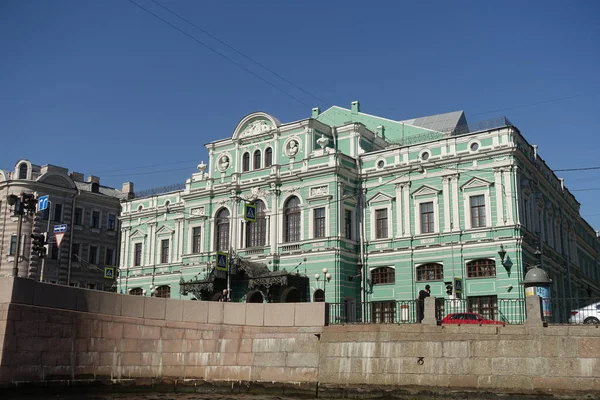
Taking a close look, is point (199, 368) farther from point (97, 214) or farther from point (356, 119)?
point (97, 214)

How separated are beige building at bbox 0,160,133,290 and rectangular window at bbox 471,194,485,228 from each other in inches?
1287

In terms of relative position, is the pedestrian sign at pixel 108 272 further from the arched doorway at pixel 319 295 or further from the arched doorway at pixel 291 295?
the arched doorway at pixel 319 295

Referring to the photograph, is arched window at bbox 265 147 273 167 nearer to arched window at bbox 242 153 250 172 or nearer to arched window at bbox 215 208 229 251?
arched window at bbox 242 153 250 172

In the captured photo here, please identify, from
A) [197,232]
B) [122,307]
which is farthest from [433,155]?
[122,307]

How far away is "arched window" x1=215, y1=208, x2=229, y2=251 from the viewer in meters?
45.3

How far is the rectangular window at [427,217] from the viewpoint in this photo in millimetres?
38906

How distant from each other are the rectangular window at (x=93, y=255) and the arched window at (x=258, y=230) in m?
20.5

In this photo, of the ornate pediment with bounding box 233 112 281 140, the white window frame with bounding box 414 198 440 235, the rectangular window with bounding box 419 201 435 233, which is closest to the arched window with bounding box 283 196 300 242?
the ornate pediment with bounding box 233 112 281 140

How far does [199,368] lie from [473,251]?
18329mm

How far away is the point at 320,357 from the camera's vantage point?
24.6 metres

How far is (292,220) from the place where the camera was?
42531 millimetres

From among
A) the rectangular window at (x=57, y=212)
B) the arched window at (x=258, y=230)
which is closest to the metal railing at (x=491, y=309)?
the arched window at (x=258, y=230)

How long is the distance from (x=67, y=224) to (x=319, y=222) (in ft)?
84.5

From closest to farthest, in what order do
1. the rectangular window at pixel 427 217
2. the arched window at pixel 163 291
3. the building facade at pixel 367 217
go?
the building facade at pixel 367 217
the rectangular window at pixel 427 217
the arched window at pixel 163 291
